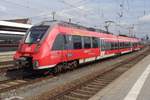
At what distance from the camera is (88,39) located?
22.2 m

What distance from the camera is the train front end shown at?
1489 centimetres

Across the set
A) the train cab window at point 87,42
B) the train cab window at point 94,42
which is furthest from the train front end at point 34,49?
the train cab window at point 94,42

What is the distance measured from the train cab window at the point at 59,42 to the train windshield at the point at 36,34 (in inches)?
30.2

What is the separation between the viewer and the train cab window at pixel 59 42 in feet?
52.6

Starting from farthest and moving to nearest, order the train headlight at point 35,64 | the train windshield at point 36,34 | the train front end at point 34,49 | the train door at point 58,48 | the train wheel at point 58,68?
the train wheel at point 58,68 → the train door at point 58,48 → the train windshield at point 36,34 → the train front end at point 34,49 → the train headlight at point 35,64

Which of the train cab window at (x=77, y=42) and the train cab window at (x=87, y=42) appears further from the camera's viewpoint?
the train cab window at (x=87, y=42)

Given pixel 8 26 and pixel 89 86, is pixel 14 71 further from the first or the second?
pixel 8 26

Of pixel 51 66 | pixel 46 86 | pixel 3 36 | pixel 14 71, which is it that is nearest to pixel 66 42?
pixel 51 66

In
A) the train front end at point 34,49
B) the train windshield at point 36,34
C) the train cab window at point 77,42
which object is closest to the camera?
the train front end at point 34,49

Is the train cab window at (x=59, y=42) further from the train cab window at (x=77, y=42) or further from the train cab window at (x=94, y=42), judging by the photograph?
the train cab window at (x=94, y=42)

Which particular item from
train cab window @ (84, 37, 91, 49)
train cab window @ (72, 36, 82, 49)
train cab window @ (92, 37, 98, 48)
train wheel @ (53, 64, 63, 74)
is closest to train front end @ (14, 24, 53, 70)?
train wheel @ (53, 64, 63, 74)

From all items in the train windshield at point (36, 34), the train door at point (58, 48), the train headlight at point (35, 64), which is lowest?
the train headlight at point (35, 64)

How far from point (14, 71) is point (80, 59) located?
4386 millimetres

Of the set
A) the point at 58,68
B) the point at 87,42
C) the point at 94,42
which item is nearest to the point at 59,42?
the point at 58,68
